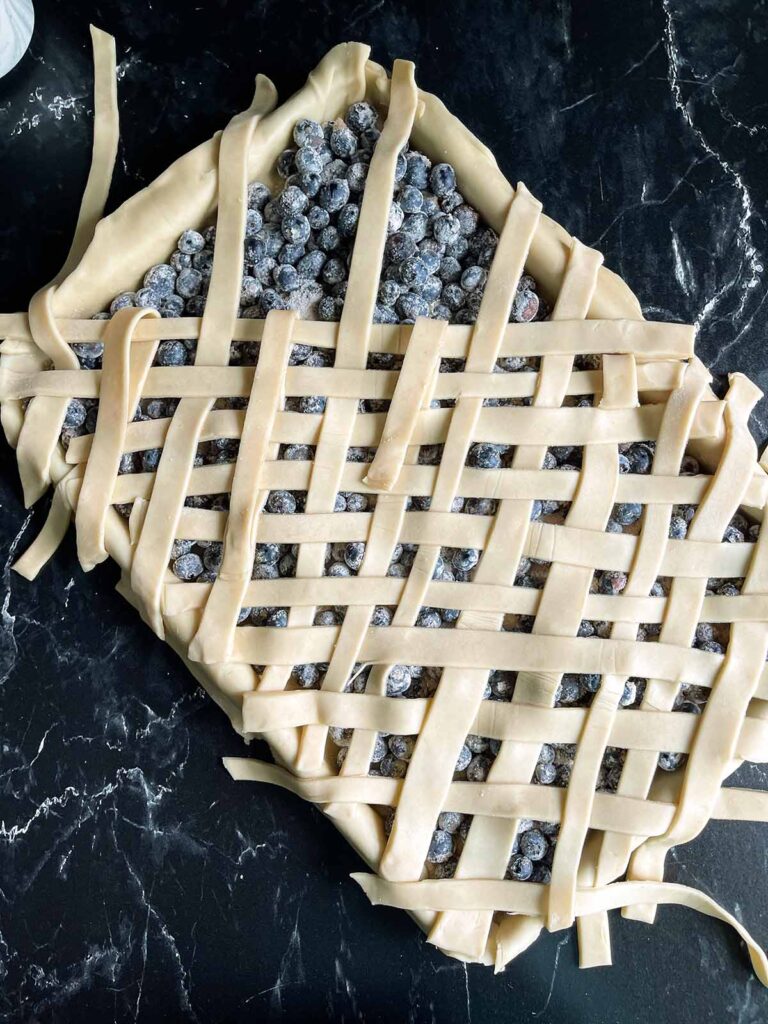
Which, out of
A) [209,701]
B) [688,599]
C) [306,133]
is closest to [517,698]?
[688,599]

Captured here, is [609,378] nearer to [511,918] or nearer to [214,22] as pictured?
[511,918]

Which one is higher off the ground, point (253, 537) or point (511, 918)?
point (253, 537)

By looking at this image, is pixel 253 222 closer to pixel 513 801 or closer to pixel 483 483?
pixel 483 483

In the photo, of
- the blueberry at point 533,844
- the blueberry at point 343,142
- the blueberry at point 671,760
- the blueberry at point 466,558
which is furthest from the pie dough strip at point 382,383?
the blueberry at point 533,844

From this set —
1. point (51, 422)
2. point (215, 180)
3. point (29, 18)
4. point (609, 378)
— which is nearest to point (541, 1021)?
point (609, 378)

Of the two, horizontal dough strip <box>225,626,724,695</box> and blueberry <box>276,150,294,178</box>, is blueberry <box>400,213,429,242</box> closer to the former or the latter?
blueberry <box>276,150,294,178</box>

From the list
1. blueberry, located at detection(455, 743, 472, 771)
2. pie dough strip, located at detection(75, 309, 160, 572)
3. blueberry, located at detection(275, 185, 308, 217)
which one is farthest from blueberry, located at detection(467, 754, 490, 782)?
blueberry, located at detection(275, 185, 308, 217)

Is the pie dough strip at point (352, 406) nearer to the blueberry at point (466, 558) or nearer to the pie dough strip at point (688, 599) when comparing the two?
the blueberry at point (466, 558)
